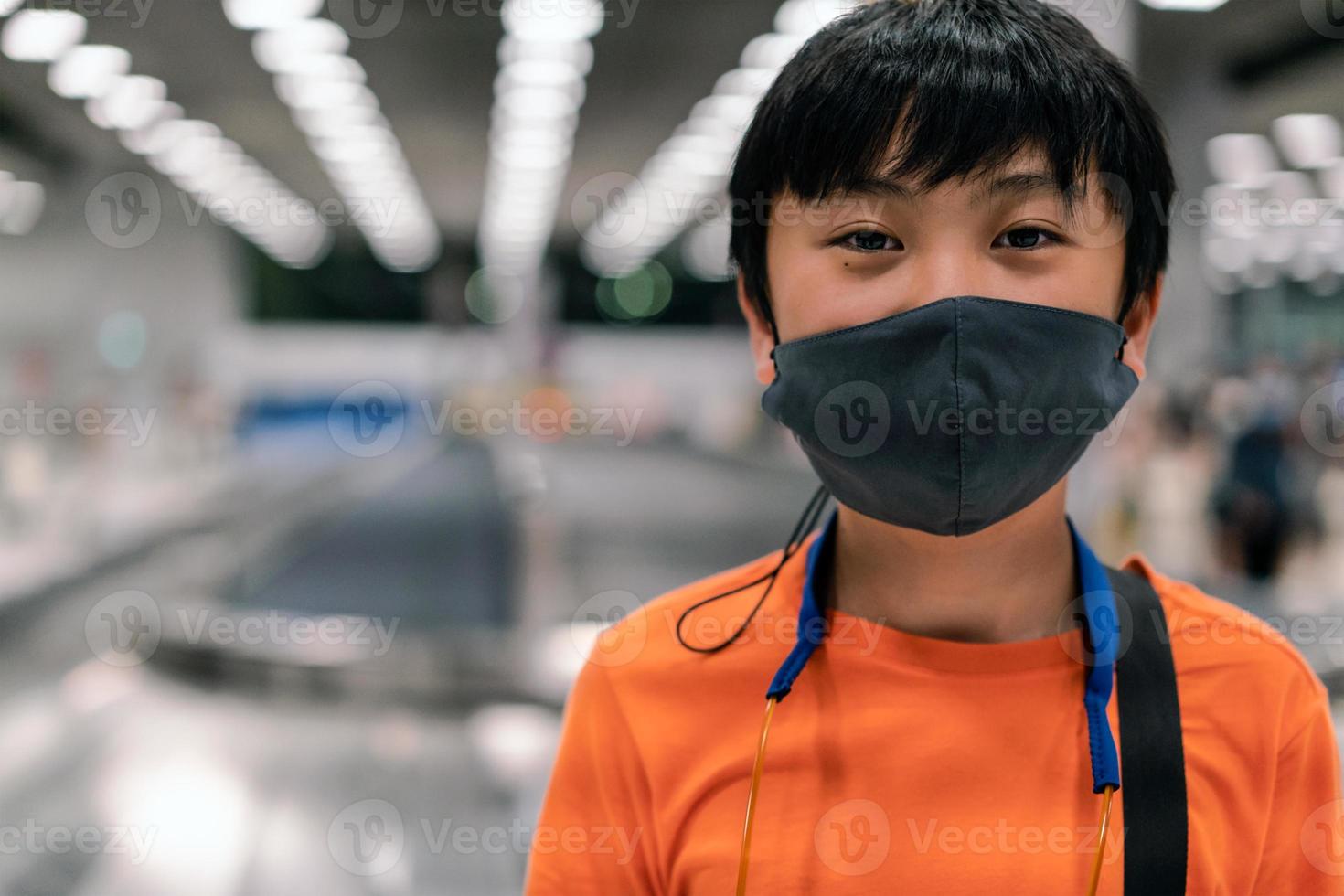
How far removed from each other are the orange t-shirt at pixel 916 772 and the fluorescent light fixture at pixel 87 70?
874 centimetres

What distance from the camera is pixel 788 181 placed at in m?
1.23

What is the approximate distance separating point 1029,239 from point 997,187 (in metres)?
0.08

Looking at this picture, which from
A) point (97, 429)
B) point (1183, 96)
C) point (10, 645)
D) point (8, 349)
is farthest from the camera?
point (97, 429)

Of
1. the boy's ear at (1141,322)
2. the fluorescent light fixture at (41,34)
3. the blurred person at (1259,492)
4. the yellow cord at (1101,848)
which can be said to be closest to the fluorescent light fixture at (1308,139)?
the blurred person at (1259,492)

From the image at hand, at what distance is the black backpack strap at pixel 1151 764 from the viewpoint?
1.07 meters

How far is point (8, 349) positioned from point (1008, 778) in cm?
1034

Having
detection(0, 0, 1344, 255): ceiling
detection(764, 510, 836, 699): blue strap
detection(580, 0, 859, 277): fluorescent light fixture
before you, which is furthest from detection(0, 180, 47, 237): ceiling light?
detection(764, 510, 836, 699): blue strap

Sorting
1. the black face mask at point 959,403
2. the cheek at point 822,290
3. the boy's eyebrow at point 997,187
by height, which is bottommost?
the black face mask at point 959,403

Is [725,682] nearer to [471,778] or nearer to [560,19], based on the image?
[471,778]

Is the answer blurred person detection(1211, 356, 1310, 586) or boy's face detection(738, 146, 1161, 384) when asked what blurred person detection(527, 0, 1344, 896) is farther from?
blurred person detection(1211, 356, 1310, 586)

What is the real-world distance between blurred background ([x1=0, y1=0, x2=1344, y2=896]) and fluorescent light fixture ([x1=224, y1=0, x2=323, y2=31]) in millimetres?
48

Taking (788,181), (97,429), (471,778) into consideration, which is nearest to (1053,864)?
(788,181)

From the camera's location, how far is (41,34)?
24.3 ft

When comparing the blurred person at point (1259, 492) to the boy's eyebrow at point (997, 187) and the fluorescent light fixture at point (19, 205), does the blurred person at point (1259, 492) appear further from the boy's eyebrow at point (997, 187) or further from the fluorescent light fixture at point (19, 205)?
the fluorescent light fixture at point (19, 205)
